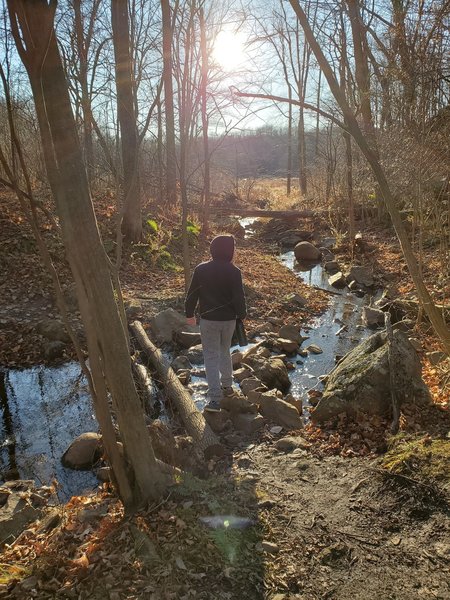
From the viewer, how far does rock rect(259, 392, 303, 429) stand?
199 inches

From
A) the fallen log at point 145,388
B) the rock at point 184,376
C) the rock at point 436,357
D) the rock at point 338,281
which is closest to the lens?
the fallen log at point 145,388

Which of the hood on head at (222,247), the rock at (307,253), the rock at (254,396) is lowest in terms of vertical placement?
the rock at (254,396)

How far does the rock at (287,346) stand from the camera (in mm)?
7875

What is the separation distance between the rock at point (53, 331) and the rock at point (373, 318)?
5.85 m

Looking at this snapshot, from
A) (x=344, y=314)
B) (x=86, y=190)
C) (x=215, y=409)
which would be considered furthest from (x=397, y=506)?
(x=344, y=314)

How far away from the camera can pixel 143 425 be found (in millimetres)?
2932

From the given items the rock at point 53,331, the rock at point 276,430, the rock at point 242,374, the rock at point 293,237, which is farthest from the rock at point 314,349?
the rock at point 293,237

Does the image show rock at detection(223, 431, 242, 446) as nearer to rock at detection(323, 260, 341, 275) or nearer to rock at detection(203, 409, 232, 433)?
rock at detection(203, 409, 232, 433)

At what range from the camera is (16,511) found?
12.0 ft

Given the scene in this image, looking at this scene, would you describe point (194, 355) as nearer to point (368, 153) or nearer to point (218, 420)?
point (218, 420)

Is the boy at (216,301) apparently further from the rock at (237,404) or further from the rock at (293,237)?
the rock at (293,237)

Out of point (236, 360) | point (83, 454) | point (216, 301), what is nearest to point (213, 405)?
point (216, 301)

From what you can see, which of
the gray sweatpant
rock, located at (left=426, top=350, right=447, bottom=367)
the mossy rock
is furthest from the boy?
rock, located at (left=426, top=350, right=447, bottom=367)

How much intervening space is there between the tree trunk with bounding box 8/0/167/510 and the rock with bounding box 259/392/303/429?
2.31 m
